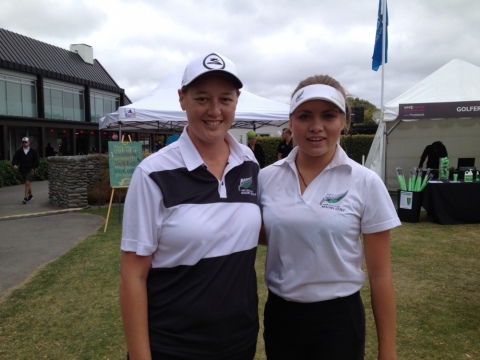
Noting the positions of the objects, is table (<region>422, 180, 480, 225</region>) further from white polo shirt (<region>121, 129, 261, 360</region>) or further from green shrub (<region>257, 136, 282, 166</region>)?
green shrub (<region>257, 136, 282, 166</region>)

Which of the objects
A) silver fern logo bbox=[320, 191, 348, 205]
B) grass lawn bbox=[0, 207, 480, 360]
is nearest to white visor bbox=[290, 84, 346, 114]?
silver fern logo bbox=[320, 191, 348, 205]

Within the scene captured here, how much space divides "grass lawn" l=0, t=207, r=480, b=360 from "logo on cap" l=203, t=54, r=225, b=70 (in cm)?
257

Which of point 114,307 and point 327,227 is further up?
point 327,227

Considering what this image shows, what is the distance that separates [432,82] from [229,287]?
1108 cm

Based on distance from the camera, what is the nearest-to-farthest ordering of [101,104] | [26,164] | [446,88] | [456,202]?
[456,202]
[446,88]
[26,164]
[101,104]

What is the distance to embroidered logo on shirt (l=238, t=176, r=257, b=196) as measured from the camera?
157cm

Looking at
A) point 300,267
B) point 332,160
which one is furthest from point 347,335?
point 332,160

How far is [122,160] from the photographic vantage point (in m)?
8.15

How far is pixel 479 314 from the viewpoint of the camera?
393cm

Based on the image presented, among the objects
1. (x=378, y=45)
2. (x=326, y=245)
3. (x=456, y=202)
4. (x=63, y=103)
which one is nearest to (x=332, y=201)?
(x=326, y=245)

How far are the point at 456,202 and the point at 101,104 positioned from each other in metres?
26.8

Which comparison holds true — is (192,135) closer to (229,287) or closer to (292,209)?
(292,209)

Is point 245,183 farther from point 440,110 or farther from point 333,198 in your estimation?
point 440,110

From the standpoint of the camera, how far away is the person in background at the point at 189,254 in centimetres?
139
